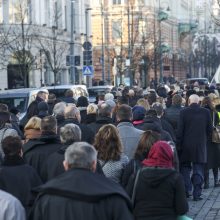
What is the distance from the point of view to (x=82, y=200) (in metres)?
5.50

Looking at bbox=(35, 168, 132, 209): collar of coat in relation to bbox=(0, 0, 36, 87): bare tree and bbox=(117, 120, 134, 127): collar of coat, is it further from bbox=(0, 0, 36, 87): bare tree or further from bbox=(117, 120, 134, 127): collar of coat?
bbox=(0, 0, 36, 87): bare tree

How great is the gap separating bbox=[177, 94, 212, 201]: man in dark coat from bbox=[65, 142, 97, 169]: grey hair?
299 inches

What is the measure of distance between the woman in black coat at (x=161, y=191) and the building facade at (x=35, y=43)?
110 ft

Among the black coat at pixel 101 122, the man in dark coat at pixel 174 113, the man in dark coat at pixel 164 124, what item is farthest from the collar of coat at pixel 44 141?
the man in dark coat at pixel 174 113

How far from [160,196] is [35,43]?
1700 inches

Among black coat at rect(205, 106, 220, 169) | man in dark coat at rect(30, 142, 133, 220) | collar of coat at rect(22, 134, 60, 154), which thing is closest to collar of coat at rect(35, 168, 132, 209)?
man in dark coat at rect(30, 142, 133, 220)

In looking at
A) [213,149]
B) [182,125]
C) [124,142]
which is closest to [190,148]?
[182,125]

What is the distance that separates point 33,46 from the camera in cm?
4962

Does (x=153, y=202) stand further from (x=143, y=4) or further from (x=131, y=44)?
(x=143, y=4)

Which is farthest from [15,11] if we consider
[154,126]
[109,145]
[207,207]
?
[109,145]

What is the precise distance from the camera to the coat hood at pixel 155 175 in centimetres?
733

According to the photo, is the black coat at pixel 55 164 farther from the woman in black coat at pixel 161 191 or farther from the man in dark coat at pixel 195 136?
the man in dark coat at pixel 195 136

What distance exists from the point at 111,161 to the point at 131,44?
50.5 meters

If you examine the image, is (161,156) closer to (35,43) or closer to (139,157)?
(139,157)
